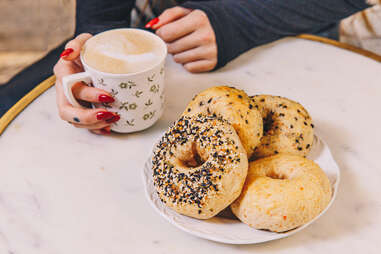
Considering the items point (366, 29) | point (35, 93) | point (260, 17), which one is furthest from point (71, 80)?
point (366, 29)

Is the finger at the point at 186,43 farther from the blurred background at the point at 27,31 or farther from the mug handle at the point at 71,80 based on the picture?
the blurred background at the point at 27,31

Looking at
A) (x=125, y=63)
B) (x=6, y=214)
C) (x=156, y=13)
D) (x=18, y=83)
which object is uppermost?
(x=125, y=63)

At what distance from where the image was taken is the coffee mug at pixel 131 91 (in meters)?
0.72

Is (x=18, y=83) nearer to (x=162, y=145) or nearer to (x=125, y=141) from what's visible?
(x=125, y=141)

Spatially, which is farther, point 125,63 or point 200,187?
point 125,63

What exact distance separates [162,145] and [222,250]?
22 cm

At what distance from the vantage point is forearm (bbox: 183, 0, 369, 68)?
1.06 meters

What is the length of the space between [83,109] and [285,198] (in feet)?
A: 1.56


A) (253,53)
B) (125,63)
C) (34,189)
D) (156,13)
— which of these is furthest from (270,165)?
(156,13)

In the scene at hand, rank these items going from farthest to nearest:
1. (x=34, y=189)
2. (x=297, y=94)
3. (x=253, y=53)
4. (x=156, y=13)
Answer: (x=156, y=13)
(x=253, y=53)
(x=297, y=94)
(x=34, y=189)

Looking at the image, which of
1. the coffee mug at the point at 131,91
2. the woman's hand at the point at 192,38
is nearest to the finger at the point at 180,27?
the woman's hand at the point at 192,38

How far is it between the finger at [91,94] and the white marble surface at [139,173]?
0.12 m

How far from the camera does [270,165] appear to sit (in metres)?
0.66

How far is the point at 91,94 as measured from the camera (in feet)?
2.47
